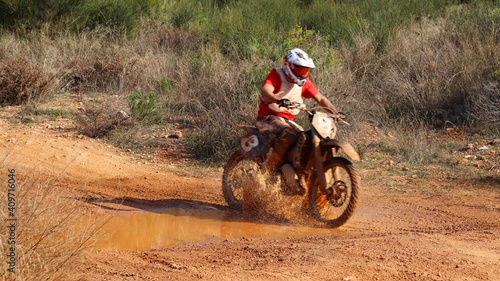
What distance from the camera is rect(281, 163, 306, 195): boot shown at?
19.9 feet

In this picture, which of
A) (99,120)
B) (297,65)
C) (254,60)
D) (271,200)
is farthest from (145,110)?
(297,65)

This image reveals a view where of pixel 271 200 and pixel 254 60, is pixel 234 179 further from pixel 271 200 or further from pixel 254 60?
pixel 254 60

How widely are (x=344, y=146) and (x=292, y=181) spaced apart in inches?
29.6

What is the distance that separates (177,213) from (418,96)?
692cm

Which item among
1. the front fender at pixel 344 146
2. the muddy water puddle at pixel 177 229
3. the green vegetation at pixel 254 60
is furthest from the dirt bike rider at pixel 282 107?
the green vegetation at pixel 254 60

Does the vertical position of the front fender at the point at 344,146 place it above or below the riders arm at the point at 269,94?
A: below

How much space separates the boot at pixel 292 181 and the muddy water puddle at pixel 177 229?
0.40 metres

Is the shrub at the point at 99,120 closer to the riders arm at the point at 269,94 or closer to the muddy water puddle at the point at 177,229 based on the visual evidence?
the muddy water puddle at the point at 177,229

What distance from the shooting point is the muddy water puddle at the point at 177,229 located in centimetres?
551

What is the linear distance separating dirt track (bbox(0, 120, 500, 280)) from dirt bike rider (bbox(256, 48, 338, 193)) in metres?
0.73

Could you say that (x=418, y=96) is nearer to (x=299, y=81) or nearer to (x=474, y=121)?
(x=474, y=121)

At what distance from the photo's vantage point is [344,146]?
→ 568 cm

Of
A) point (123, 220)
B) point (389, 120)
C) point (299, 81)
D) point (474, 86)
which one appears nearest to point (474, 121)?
point (474, 86)

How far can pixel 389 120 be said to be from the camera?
447 inches
